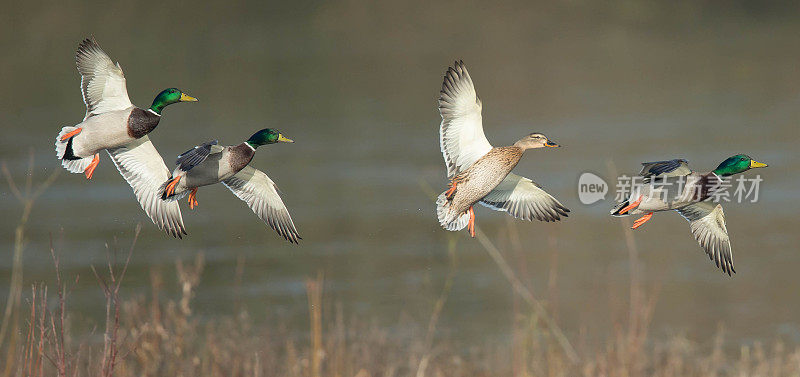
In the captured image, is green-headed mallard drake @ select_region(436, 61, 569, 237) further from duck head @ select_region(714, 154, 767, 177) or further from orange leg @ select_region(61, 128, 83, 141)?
orange leg @ select_region(61, 128, 83, 141)

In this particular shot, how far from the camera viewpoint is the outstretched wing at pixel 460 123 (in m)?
3.42

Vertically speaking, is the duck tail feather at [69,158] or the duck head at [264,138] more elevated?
the duck head at [264,138]

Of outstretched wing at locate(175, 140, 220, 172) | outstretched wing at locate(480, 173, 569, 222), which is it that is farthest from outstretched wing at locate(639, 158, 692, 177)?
outstretched wing at locate(175, 140, 220, 172)

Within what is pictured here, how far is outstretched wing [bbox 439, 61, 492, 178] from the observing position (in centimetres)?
A: 342

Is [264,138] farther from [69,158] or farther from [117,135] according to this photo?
[69,158]

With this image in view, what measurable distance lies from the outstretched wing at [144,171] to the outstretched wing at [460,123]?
868mm

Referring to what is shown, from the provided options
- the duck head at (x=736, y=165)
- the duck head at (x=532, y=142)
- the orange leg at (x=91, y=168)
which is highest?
the duck head at (x=532, y=142)

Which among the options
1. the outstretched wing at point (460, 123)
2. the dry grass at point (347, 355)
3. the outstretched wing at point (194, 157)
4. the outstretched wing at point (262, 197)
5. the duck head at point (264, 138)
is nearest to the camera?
the outstretched wing at point (194, 157)

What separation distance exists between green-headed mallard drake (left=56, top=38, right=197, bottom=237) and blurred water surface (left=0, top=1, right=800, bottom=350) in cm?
132

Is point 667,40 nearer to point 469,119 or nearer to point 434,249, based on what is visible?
point 434,249

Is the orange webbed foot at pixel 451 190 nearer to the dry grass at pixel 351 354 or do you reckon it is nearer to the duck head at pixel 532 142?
the duck head at pixel 532 142

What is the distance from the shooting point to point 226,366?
8125 mm

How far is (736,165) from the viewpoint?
341 centimetres

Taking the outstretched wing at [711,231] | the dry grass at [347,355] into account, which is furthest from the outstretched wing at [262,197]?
the dry grass at [347,355]
